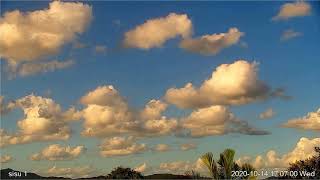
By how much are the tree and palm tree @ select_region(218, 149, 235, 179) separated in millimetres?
51247

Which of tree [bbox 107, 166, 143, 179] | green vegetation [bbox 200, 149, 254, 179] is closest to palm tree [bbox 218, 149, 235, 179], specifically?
green vegetation [bbox 200, 149, 254, 179]

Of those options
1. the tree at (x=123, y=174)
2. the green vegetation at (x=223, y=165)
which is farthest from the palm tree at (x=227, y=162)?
the tree at (x=123, y=174)

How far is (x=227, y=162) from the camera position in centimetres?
3981

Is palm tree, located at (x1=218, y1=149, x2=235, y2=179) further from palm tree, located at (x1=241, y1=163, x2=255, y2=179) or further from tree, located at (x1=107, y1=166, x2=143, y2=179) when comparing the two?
tree, located at (x1=107, y1=166, x2=143, y2=179)

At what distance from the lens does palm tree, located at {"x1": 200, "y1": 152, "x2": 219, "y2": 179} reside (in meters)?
40.0

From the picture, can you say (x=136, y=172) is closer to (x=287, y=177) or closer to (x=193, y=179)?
(x=287, y=177)

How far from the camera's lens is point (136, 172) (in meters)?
94.8

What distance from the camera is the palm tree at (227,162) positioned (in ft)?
130

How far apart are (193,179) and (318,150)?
1185 inches

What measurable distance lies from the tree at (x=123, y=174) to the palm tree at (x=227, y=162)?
5125 cm

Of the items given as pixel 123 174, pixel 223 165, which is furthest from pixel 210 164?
pixel 123 174

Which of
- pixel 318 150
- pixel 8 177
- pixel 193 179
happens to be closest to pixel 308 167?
pixel 318 150

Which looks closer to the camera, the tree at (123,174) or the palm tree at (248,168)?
the palm tree at (248,168)

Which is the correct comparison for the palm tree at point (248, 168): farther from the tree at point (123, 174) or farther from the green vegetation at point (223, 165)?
the tree at point (123, 174)
